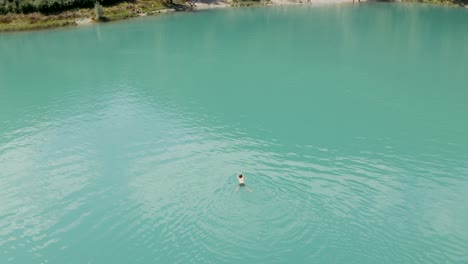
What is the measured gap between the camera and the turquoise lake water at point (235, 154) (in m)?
21.5

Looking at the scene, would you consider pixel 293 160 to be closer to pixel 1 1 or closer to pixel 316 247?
pixel 316 247

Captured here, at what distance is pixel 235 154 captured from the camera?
2881cm

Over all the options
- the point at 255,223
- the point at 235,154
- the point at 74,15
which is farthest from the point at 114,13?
the point at 255,223

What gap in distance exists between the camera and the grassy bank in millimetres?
68000

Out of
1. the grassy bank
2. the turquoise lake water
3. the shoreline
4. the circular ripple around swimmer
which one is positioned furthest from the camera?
the shoreline

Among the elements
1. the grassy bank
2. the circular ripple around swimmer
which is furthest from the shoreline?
the circular ripple around swimmer

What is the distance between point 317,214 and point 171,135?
542 inches

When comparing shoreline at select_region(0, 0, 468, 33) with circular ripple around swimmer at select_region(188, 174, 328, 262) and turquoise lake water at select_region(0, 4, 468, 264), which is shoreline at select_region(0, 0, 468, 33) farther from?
circular ripple around swimmer at select_region(188, 174, 328, 262)

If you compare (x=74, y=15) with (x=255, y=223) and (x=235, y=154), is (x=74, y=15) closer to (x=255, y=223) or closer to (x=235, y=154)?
(x=235, y=154)

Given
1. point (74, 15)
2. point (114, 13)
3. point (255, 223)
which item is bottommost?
point (255, 223)

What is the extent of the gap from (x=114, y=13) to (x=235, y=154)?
185 ft

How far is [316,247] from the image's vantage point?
20875mm

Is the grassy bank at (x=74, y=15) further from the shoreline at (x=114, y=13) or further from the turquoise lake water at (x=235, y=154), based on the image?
the turquoise lake water at (x=235, y=154)

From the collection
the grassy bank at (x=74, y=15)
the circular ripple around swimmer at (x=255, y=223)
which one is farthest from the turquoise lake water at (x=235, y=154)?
the grassy bank at (x=74, y=15)
